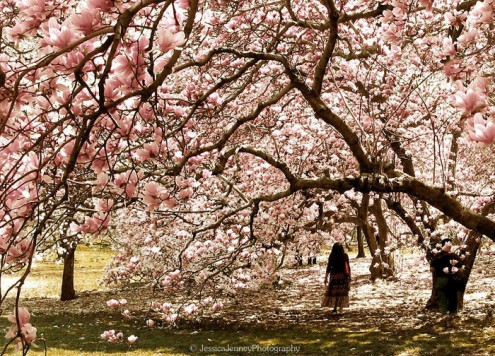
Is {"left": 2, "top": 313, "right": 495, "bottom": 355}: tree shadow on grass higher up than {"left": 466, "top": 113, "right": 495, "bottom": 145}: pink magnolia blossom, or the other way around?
{"left": 466, "top": 113, "right": 495, "bottom": 145}: pink magnolia blossom

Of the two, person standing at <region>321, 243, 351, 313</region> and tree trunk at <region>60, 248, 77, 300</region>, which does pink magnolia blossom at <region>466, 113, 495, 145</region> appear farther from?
tree trunk at <region>60, 248, 77, 300</region>

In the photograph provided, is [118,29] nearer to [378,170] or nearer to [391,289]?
[378,170]

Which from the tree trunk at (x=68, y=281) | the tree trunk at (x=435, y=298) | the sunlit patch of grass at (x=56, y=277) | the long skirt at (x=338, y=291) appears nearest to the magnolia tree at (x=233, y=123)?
the long skirt at (x=338, y=291)

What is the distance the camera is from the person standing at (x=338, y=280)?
10586 mm

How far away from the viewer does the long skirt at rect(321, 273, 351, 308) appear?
10.7m

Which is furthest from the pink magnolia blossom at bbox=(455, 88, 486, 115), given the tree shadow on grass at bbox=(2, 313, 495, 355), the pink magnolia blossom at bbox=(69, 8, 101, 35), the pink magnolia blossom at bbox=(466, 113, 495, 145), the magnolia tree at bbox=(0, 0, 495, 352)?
the tree shadow on grass at bbox=(2, 313, 495, 355)

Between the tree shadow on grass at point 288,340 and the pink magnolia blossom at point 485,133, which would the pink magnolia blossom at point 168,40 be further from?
the tree shadow on grass at point 288,340

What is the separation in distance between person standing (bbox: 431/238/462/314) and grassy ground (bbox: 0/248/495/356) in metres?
0.29

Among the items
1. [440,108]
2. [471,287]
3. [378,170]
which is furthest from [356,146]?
[471,287]

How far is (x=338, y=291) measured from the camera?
35.3ft

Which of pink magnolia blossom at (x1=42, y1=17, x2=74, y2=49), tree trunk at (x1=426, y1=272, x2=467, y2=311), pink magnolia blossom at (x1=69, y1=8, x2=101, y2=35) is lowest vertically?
tree trunk at (x1=426, y1=272, x2=467, y2=311)

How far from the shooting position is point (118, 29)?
1621 mm

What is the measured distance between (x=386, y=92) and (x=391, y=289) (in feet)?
21.9

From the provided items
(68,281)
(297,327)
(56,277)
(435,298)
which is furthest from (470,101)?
(56,277)
